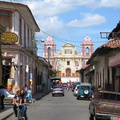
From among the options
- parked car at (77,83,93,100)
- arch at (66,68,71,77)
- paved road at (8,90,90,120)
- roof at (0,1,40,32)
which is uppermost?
roof at (0,1,40,32)

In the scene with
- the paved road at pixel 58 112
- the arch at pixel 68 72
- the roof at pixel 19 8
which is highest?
the roof at pixel 19 8

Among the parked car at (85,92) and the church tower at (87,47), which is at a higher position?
the church tower at (87,47)

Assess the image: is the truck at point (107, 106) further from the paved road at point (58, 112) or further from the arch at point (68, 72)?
the arch at point (68, 72)

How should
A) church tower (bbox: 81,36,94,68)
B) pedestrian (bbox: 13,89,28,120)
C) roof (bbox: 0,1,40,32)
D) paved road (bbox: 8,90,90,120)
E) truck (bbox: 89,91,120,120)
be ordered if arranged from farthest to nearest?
church tower (bbox: 81,36,94,68) → roof (bbox: 0,1,40,32) → paved road (bbox: 8,90,90,120) → pedestrian (bbox: 13,89,28,120) → truck (bbox: 89,91,120,120)

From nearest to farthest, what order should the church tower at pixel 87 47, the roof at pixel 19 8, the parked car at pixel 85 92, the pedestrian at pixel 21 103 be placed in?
the pedestrian at pixel 21 103
the roof at pixel 19 8
the parked car at pixel 85 92
the church tower at pixel 87 47

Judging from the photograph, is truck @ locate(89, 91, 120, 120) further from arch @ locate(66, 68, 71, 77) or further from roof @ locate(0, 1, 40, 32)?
arch @ locate(66, 68, 71, 77)

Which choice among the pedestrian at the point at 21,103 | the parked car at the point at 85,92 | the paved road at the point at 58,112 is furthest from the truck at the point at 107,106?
the parked car at the point at 85,92

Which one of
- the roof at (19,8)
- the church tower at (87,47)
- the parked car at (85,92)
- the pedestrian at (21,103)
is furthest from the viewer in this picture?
the church tower at (87,47)

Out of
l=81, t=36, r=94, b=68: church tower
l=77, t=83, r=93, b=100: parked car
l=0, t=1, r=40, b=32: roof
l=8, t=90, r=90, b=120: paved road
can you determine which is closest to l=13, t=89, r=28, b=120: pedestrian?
l=8, t=90, r=90, b=120: paved road

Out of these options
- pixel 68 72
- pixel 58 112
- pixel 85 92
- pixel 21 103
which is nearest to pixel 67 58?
pixel 68 72

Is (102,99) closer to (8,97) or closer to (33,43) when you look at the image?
(8,97)

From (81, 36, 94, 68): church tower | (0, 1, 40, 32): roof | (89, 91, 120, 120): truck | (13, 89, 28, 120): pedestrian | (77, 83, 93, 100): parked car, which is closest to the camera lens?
(89, 91, 120, 120): truck

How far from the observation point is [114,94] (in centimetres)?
1468

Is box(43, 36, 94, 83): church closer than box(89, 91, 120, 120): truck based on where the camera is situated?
No
